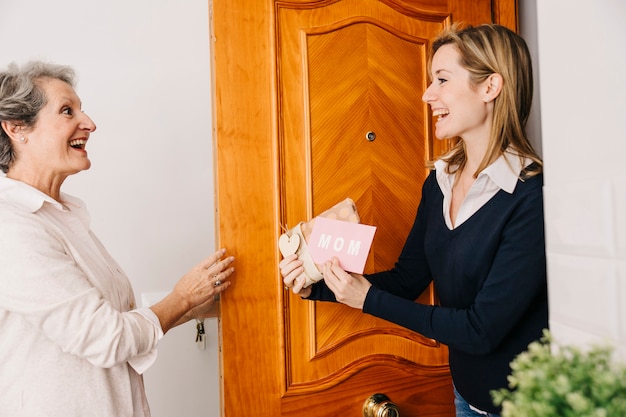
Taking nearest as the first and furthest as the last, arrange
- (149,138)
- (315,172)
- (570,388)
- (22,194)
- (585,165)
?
(570,388) → (585,165) → (22,194) → (315,172) → (149,138)

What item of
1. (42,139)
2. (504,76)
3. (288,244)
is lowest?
(288,244)

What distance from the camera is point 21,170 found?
1250mm

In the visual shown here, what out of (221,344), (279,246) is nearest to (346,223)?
(279,246)

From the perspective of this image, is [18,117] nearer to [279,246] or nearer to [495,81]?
[279,246]

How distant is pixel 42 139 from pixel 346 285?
82 cm

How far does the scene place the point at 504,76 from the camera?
122 centimetres

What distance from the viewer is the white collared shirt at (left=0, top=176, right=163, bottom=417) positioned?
1062 millimetres

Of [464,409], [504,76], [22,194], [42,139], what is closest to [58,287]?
[22,194]

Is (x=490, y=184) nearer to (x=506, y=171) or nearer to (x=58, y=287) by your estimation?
(x=506, y=171)

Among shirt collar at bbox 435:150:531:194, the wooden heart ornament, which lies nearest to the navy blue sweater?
shirt collar at bbox 435:150:531:194

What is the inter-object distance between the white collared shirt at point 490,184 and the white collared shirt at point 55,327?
2.56ft

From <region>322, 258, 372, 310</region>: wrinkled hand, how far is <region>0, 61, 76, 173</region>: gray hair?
2.65 feet

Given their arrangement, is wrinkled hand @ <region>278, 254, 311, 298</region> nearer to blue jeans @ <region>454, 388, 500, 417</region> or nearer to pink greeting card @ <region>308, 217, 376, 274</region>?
pink greeting card @ <region>308, 217, 376, 274</region>

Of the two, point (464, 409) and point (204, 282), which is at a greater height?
point (204, 282)
